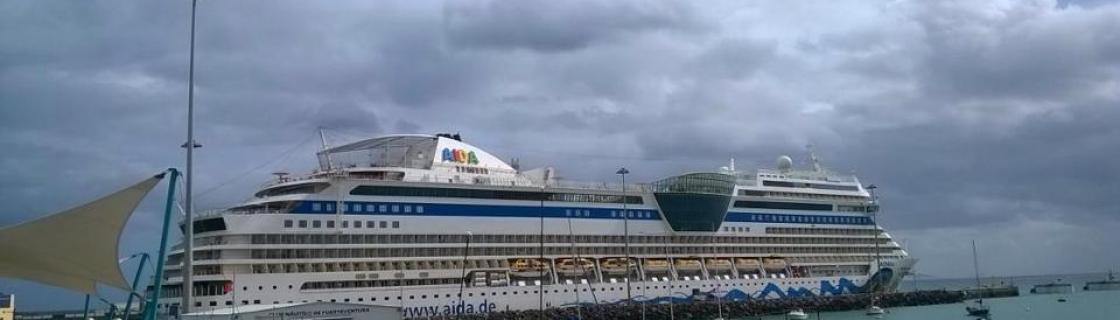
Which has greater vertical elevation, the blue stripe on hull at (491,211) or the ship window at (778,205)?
the ship window at (778,205)

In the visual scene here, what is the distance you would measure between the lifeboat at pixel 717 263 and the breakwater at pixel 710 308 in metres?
3.13

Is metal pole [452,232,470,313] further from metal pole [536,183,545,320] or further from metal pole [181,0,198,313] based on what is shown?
metal pole [181,0,198,313]

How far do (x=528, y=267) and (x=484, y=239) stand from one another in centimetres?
344

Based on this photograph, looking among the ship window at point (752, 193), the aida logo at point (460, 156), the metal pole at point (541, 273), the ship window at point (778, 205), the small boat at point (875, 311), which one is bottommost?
the small boat at point (875, 311)

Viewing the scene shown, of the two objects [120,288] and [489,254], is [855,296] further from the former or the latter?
[120,288]

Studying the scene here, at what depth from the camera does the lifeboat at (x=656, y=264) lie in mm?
60750

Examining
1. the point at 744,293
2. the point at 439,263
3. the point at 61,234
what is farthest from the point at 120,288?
the point at 744,293

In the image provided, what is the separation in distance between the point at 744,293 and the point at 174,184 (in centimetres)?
4231

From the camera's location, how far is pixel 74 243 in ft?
87.7

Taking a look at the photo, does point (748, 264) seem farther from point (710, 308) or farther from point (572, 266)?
point (572, 266)

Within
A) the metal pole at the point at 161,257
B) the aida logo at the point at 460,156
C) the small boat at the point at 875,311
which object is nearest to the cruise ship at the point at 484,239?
the aida logo at the point at 460,156

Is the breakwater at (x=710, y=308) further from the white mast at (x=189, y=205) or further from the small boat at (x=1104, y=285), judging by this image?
the small boat at (x=1104, y=285)

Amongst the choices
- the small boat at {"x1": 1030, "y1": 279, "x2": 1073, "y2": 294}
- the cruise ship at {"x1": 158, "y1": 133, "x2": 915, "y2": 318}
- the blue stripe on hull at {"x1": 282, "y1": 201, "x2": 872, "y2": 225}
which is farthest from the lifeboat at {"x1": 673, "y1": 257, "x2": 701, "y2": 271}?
the small boat at {"x1": 1030, "y1": 279, "x2": 1073, "y2": 294}

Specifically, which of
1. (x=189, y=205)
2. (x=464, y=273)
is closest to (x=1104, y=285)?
(x=464, y=273)
